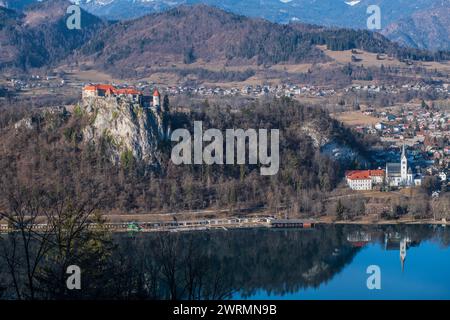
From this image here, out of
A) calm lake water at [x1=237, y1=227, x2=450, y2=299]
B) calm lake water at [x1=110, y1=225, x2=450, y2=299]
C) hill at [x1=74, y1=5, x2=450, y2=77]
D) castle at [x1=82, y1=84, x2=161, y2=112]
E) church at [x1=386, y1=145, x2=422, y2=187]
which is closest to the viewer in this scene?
calm lake water at [x1=237, y1=227, x2=450, y2=299]

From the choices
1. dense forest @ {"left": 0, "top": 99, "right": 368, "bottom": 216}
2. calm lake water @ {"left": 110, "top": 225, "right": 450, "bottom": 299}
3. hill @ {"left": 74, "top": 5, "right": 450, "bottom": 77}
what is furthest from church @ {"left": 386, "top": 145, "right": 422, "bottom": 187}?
hill @ {"left": 74, "top": 5, "right": 450, "bottom": 77}

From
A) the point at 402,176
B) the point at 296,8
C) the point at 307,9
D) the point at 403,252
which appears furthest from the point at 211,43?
the point at 307,9

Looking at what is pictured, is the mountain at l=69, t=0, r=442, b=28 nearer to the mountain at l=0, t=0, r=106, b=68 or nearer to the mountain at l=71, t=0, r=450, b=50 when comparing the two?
the mountain at l=71, t=0, r=450, b=50

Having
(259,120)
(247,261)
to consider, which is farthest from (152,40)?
(247,261)

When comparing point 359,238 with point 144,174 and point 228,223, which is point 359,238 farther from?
point 144,174

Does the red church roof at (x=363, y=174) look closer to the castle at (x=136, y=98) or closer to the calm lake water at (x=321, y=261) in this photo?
the calm lake water at (x=321, y=261)
